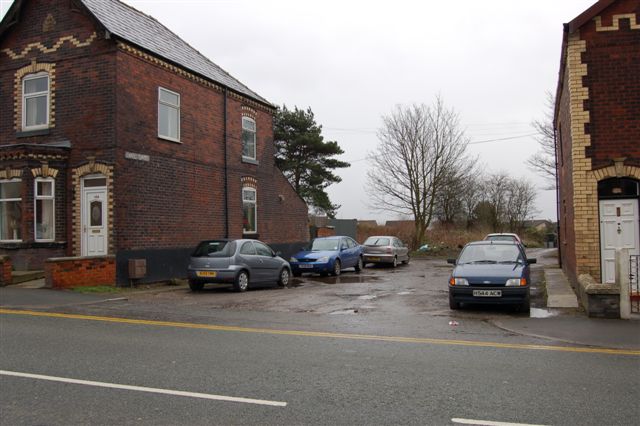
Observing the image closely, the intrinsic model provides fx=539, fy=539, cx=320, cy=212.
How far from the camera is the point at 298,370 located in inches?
248

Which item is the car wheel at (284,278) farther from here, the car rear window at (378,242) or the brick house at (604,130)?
the car rear window at (378,242)

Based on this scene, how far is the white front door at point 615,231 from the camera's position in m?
12.4

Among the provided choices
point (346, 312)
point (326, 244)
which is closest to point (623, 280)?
point (346, 312)

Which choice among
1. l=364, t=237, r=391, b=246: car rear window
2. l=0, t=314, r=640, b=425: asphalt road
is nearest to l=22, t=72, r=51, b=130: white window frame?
l=0, t=314, r=640, b=425: asphalt road

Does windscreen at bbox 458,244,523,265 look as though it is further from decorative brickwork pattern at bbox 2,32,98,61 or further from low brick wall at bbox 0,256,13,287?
decorative brickwork pattern at bbox 2,32,98,61

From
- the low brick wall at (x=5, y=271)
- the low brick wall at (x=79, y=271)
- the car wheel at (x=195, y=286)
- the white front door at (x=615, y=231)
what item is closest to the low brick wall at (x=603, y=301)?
the white front door at (x=615, y=231)

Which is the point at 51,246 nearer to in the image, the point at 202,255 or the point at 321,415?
the point at 202,255

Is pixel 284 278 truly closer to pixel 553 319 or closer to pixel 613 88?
pixel 553 319

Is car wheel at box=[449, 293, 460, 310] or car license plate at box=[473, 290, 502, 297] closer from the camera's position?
car license plate at box=[473, 290, 502, 297]

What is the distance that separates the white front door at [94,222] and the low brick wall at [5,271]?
6.52ft

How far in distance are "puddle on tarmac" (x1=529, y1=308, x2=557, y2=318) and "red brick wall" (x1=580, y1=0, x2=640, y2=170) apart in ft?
12.2

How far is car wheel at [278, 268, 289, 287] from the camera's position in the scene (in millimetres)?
16953

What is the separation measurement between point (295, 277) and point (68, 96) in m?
9.90

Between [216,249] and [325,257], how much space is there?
19.3 ft
